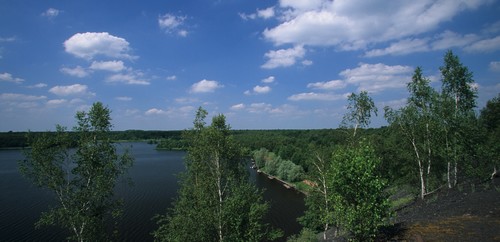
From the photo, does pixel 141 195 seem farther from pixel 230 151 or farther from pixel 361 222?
pixel 361 222

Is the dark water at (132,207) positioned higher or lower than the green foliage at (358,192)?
lower

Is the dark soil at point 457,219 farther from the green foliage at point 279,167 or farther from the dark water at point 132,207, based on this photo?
the green foliage at point 279,167

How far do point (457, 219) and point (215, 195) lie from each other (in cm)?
1537

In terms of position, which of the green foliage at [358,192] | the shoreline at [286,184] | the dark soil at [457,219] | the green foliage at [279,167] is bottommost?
the shoreline at [286,184]

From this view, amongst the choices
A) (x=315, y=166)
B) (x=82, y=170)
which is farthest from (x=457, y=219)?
(x=82, y=170)

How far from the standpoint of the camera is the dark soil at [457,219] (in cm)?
1519

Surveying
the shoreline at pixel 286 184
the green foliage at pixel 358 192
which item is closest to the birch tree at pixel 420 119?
the green foliage at pixel 358 192

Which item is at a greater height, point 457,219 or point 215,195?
point 215,195

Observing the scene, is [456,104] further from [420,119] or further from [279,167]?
[279,167]

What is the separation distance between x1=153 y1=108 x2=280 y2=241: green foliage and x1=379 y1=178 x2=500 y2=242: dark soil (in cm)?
906

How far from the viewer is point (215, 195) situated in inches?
876

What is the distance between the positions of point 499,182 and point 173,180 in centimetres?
7543

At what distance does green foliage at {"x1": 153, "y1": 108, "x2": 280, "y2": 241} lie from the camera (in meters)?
20.8

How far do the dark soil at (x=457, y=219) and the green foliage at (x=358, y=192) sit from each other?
98.6 inches
